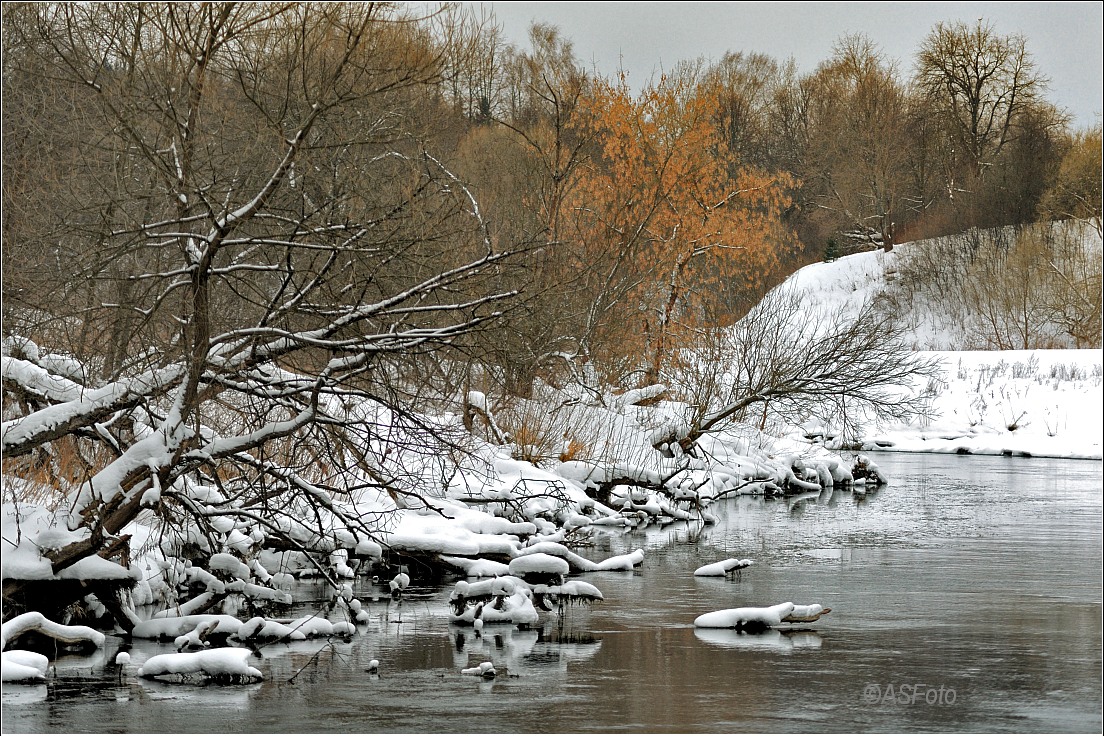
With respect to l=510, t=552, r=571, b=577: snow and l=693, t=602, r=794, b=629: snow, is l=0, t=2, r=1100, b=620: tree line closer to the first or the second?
l=510, t=552, r=571, b=577: snow

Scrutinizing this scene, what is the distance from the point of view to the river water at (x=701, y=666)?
28.6 feet

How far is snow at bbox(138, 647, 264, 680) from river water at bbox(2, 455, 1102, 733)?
0.14 metres

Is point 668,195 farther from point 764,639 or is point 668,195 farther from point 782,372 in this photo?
point 764,639

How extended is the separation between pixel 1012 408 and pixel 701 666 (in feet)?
93.5

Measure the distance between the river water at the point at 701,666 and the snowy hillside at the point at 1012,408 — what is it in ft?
61.6

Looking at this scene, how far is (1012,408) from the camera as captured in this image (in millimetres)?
36156

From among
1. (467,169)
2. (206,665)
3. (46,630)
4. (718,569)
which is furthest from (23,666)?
(467,169)

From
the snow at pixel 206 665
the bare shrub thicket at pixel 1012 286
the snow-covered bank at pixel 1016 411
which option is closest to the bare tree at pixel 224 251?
the snow at pixel 206 665

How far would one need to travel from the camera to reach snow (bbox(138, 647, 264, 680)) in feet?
32.0

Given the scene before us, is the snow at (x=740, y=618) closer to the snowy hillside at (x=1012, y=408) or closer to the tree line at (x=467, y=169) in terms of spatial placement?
the tree line at (x=467, y=169)

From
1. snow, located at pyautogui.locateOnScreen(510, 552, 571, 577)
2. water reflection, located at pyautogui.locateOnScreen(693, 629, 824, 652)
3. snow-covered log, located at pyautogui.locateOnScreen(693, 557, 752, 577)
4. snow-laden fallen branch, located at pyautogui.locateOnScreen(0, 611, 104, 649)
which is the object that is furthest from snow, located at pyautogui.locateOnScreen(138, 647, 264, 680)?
snow-covered log, located at pyautogui.locateOnScreen(693, 557, 752, 577)

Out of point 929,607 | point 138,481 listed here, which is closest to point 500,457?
point 929,607

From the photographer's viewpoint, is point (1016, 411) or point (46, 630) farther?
point (1016, 411)

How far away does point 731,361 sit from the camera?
23906 mm
